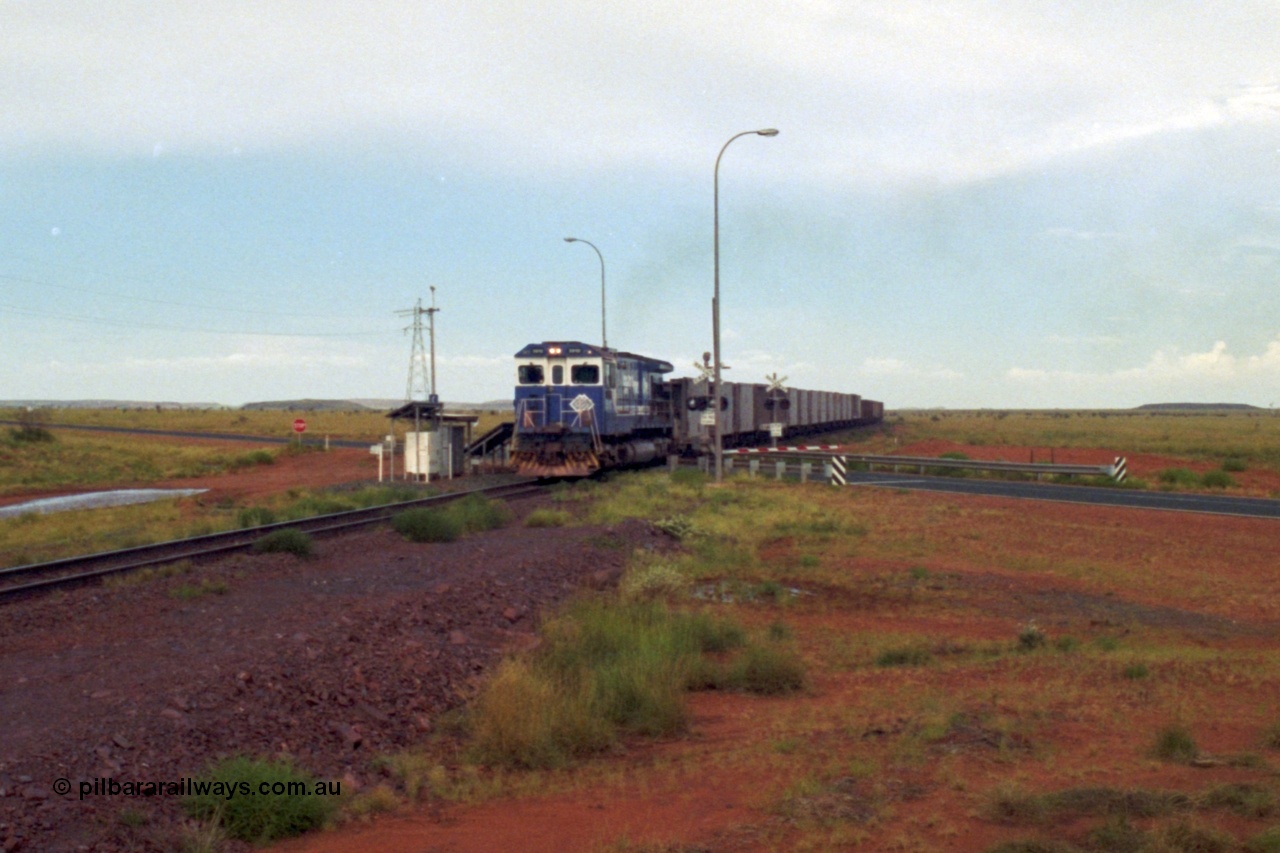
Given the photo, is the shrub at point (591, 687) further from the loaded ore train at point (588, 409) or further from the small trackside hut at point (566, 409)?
the small trackside hut at point (566, 409)

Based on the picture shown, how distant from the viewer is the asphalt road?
2831cm

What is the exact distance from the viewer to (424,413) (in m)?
34.2

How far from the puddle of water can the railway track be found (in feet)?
38.2

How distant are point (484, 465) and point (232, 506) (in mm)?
9790

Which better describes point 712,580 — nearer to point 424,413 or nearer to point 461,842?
point 461,842

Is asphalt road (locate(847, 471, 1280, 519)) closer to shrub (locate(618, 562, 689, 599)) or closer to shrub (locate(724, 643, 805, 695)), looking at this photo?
shrub (locate(618, 562, 689, 599))

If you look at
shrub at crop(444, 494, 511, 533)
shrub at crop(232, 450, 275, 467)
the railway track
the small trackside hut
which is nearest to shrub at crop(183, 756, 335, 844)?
the railway track

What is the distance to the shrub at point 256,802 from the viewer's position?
21.8ft

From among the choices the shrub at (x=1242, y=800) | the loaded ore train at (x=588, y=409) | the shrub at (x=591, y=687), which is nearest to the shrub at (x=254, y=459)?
the loaded ore train at (x=588, y=409)

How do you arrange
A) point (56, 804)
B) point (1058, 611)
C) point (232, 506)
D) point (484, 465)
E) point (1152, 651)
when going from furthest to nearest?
1. point (484, 465)
2. point (232, 506)
3. point (1058, 611)
4. point (1152, 651)
5. point (56, 804)

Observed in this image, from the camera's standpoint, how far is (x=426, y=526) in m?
20.3

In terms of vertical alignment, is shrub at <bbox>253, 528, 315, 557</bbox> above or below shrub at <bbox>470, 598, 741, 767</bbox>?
above

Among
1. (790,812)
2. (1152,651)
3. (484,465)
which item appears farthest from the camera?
(484,465)

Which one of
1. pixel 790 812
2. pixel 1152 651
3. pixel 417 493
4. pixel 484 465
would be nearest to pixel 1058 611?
pixel 1152 651
